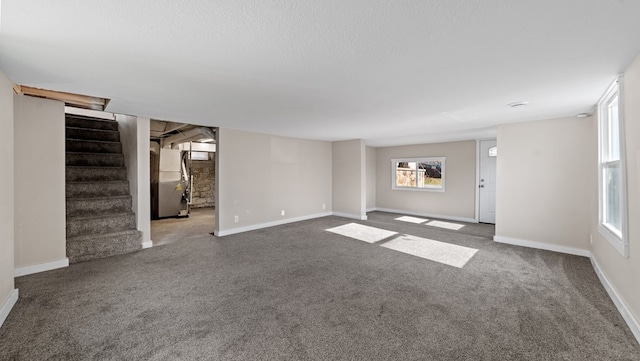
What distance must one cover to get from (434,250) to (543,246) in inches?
70.6

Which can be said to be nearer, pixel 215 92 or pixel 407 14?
pixel 407 14

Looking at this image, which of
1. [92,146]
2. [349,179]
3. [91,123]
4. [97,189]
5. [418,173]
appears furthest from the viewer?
[418,173]

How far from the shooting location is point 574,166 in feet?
12.8

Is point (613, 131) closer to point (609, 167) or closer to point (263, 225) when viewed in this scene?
point (609, 167)

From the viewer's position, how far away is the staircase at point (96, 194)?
12.4 feet

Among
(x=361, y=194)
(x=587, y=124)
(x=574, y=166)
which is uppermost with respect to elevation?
(x=587, y=124)

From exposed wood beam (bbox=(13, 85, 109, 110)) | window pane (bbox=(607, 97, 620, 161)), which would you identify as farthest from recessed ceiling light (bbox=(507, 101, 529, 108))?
exposed wood beam (bbox=(13, 85, 109, 110))

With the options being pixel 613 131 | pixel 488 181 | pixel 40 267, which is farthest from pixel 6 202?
pixel 488 181

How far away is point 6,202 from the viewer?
2.31m

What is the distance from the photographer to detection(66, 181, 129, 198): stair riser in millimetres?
4227

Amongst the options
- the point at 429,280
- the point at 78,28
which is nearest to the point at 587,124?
the point at 429,280

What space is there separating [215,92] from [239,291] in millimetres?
2154

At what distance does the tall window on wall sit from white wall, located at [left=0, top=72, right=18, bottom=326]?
5.55 metres

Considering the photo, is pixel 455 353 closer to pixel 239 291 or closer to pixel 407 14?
pixel 239 291
